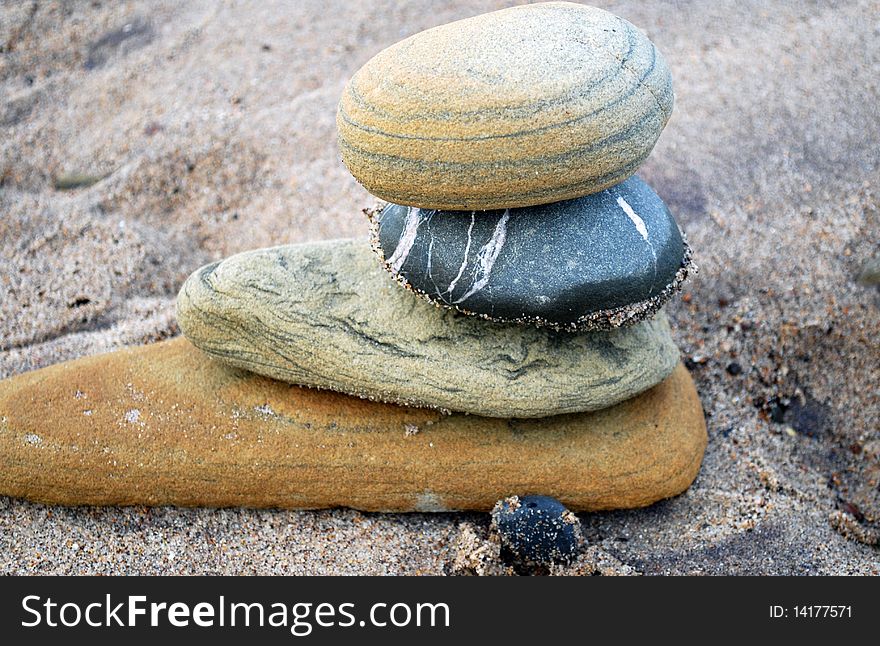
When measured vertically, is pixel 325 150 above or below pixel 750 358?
above

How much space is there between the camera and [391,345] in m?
3.00

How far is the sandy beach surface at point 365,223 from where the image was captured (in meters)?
3.00

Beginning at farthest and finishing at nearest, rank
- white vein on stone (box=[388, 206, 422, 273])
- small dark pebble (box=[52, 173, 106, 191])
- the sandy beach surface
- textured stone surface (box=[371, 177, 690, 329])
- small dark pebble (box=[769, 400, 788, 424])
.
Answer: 1. small dark pebble (box=[52, 173, 106, 191])
2. small dark pebble (box=[769, 400, 788, 424])
3. the sandy beach surface
4. white vein on stone (box=[388, 206, 422, 273])
5. textured stone surface (box=[371, 177, 690, 329])

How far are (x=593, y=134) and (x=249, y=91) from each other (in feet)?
12.5

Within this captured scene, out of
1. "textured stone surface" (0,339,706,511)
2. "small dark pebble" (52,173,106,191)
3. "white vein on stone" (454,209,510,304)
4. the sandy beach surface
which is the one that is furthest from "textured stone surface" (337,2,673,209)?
"small dark pebble" (52,173,106,191)

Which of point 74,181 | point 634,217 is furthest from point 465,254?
point 74,181

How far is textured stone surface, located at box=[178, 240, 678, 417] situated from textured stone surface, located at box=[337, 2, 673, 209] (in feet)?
1.84

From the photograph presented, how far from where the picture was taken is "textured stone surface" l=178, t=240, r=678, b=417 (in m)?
2.95

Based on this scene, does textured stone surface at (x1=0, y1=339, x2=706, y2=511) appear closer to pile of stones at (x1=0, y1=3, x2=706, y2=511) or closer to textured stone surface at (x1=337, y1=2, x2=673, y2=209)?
pile of stones at (x1=0, y1=3, x2=706, y2=511)

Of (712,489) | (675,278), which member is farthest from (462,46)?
(712,489)

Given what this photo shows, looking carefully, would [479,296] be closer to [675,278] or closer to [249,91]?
[675,278]

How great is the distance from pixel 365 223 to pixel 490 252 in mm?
2088

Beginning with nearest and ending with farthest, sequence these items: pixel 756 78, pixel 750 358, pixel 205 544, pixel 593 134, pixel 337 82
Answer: pixel 593 134 → pixel 205 544 → pixel 750 358 → pixel 756 78 → pixel 337 82

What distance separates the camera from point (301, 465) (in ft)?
10.0
